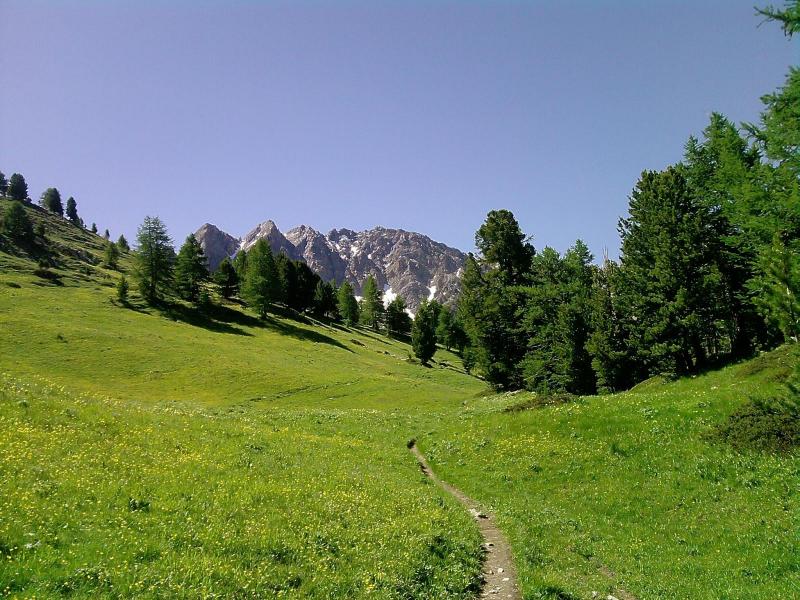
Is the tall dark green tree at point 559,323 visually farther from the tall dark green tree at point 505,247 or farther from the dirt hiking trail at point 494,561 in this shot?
the dirt hiking trail at point 494,561

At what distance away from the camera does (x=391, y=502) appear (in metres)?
15.8

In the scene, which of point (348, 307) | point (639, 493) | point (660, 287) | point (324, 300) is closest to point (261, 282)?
point (324, 300)

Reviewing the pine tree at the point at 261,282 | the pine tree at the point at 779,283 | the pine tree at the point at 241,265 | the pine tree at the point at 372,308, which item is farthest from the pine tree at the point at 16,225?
the pine tree at the point at 779,283

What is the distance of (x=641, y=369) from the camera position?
1837 inches

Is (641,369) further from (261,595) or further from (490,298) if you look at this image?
(261,595)

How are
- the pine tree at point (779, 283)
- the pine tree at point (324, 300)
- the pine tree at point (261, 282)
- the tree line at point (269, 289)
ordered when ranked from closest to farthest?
the pine tree at point (779, 283) < the tree line at point (269, 289) < the pine tree at point (261, 282) < the pine tree at point (324, 300)

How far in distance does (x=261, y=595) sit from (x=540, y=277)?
167ft

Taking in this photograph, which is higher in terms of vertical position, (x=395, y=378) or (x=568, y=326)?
(x=568, y=326)

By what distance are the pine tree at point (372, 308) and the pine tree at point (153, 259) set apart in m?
68.9

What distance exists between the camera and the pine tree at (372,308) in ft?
529

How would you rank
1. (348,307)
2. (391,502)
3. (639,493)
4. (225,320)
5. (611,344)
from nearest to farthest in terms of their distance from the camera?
(391,502)
(639,493)
(611,344)
(225,320)
(348,307)

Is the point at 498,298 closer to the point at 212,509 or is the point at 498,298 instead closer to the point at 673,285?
the point at 673,285

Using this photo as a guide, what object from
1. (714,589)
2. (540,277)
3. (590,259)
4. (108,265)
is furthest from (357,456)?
Result: (108,265)

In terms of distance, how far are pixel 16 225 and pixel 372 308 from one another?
107036mm
